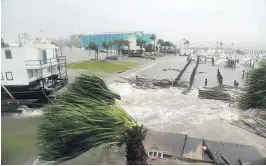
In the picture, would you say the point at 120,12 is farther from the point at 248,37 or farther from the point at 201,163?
the point at 201,163

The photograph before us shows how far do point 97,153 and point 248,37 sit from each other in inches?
92.4

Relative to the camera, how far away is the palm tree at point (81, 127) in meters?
2.00

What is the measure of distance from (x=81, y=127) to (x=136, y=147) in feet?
2.15

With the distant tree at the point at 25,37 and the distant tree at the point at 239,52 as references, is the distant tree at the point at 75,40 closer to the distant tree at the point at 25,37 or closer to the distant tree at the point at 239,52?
the distant tree at the point at 25,37

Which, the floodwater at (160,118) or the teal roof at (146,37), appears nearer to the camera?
the floodwater at (160,118)

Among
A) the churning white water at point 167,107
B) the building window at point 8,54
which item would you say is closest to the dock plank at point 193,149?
the churning white water at point 167,107

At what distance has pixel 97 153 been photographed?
8.68 feet

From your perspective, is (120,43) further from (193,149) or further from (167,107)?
(193,149)

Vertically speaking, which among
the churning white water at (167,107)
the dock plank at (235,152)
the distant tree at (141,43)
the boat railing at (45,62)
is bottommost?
the dock plank at (235,152)

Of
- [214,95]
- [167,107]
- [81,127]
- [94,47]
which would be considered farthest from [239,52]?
[81,127]

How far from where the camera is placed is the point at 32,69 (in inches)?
121

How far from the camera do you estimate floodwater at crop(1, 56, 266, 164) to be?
263 centimetres

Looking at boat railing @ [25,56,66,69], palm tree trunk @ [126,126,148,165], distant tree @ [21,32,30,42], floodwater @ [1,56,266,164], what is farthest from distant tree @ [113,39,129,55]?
palm tree trunk @ [126,126,148,165]

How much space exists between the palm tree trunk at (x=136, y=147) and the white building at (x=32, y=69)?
109 centimetres
